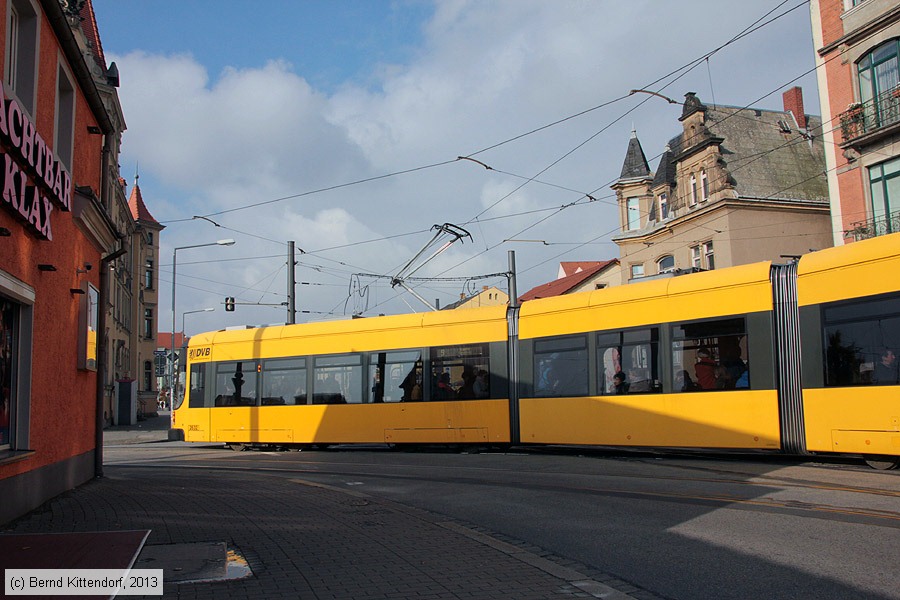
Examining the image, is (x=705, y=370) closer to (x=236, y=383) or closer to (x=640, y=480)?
(x=640, y=480)

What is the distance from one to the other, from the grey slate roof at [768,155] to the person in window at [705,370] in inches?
999

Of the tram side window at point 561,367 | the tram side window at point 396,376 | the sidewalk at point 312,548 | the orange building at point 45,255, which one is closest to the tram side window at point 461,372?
the tram side window at point 396,376

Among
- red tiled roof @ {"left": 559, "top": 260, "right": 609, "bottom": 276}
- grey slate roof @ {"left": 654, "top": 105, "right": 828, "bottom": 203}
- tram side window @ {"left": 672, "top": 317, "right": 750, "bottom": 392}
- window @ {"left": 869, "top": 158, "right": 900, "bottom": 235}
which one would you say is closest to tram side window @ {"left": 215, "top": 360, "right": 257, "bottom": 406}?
tram side window @ {"left": 672, "top": 317, "right": 750, "bottom": 392}

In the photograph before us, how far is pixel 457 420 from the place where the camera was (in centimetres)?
1783

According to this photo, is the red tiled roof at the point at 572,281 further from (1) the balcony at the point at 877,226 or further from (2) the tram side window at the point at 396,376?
(2) the tram side window at the point at 396,376

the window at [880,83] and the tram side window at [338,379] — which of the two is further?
the window at [880,83]

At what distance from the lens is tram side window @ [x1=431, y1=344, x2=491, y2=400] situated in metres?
17.6

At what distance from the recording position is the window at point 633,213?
1802 inches

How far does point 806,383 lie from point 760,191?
2748 cm

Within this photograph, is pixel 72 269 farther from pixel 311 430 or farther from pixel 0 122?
pixel 311 430

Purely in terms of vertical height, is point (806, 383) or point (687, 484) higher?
point (806, 383)

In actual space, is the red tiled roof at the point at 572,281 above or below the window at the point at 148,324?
above

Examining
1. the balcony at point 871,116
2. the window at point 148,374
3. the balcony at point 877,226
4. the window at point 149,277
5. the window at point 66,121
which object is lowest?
the window at point 148,374

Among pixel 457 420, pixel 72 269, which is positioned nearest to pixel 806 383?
pixel 457 420
